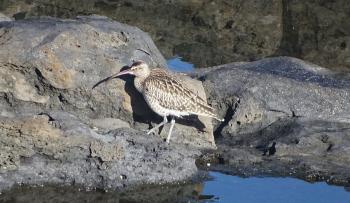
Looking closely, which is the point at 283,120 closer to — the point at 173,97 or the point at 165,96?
the point at 173,97

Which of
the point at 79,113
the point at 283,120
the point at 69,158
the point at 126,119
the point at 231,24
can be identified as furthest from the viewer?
the point at 231,24

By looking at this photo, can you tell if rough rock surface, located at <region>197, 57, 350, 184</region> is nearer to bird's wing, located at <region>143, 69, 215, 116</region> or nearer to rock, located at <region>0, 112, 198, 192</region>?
bird's wing, located at <region>143, 69, 215, 116</region>

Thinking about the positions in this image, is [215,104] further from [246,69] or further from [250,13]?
[250,13]

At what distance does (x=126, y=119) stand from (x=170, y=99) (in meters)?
0.82

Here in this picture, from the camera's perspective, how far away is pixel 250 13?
22.2m

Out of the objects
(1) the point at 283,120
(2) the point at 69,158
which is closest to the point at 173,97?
(1) the point at 283,120

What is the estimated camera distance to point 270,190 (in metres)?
12.3

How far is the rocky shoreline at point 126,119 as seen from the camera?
38.4 feet

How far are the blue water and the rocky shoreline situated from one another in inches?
7.3

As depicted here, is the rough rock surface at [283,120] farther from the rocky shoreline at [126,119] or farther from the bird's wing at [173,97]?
the bird's wing at [173,97]

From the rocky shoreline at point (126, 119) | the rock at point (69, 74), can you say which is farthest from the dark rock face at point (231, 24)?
the rock at point (69, 74)

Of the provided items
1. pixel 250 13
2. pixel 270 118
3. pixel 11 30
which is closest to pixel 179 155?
pixel 270 118

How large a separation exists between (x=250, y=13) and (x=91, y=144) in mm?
11389

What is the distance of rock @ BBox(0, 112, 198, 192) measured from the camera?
456 inches
